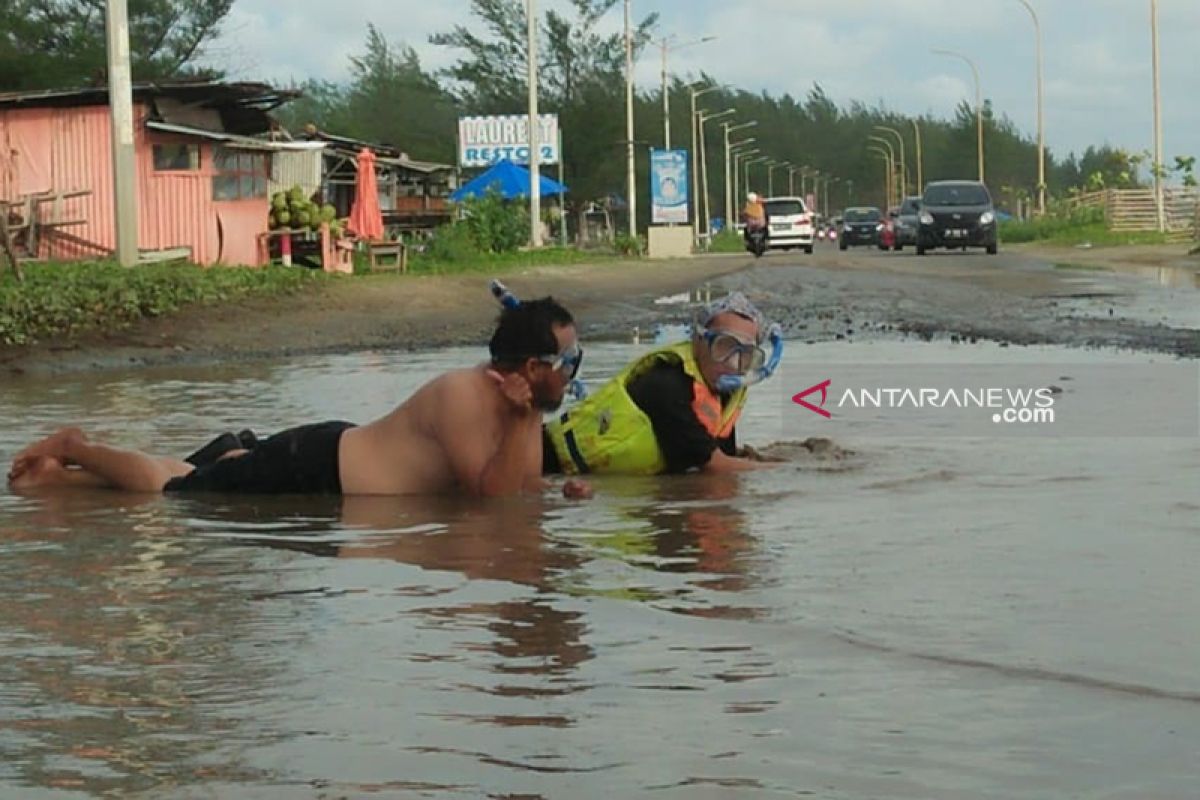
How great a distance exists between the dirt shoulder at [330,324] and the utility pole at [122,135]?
184 centimetres

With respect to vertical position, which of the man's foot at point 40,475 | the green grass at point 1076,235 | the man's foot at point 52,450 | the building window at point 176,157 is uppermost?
the building window at point 176,157

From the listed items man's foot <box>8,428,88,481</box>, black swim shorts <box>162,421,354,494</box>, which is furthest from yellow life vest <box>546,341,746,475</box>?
man's foot <box>8,428,88,481</box>

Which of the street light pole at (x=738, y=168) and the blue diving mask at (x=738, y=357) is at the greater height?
the street light pole at (x=738, y=168)

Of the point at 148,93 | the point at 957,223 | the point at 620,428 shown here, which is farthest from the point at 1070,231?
the point at 620,428

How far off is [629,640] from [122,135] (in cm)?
1839

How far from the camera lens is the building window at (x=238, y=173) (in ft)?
106

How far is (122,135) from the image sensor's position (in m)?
23.0

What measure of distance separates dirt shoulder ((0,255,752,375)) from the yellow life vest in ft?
29.4

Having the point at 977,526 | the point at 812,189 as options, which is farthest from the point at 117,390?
the point at 812,189

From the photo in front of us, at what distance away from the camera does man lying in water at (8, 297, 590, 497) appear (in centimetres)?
792

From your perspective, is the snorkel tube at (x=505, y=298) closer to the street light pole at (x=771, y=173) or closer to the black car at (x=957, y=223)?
the black car at (x=957, y=223)

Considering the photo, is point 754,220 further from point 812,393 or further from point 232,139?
point 812,393

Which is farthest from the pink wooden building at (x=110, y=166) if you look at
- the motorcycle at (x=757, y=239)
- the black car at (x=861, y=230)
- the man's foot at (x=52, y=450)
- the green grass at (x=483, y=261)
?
the black car at (x=861, y=230)

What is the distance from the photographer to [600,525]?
26.7 feet
